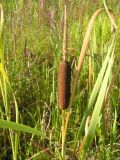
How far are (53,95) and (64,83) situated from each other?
47 centimetres

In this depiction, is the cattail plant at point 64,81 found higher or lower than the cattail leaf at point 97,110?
higher

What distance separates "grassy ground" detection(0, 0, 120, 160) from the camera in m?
0.99

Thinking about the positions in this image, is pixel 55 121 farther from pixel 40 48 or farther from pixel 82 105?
pixel 40 48

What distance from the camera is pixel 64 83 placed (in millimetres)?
720

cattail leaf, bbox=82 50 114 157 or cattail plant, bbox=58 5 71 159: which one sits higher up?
cattail plant, bbox=58 5 71 159

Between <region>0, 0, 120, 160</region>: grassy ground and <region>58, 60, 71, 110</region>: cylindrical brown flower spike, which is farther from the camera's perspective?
<region>0, 0, 120, 160</region>: grassy ground

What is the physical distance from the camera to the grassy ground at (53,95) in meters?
0.99

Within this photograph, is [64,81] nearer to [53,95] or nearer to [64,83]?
[64,83]

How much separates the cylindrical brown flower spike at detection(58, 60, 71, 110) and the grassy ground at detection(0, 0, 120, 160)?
0.28ft

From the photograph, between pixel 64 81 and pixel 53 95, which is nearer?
pixel 64 81

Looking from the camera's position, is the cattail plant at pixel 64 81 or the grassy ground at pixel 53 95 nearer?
the cattail plant at pixel 64 81

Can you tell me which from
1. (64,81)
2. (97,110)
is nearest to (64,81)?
(64,81)

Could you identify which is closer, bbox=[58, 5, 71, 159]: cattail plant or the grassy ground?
bbox=[58, 5, 71, 159]: cattail plant

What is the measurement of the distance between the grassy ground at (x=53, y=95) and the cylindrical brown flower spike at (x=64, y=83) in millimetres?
85
